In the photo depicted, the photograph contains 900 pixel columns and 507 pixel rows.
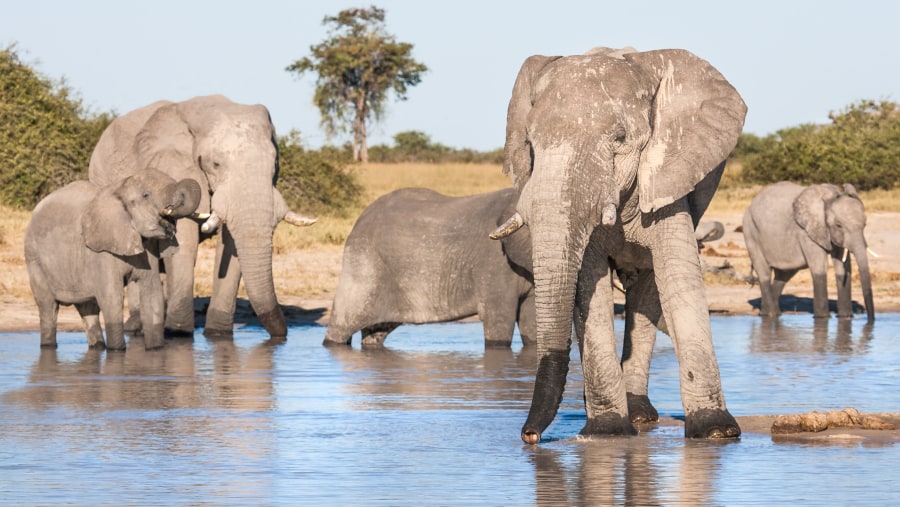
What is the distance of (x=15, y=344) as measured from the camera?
1260cm

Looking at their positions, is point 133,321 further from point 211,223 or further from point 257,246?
point 257,246

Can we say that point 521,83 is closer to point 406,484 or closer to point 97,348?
point 406,484

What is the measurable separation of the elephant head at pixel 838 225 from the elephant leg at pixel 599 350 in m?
8.95

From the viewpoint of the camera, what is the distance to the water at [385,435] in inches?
239

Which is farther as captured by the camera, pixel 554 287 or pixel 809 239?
pixel 809 239

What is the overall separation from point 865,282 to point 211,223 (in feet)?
19.8

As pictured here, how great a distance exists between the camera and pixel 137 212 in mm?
12156

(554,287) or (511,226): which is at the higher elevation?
(511,226)

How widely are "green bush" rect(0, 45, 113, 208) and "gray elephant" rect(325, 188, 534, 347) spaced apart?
992cm

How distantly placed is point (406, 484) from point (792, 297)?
12.7 m

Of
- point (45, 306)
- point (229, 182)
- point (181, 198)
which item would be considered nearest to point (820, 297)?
point (229, 182)

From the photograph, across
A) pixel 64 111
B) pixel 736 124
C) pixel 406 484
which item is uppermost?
pixel 64 111

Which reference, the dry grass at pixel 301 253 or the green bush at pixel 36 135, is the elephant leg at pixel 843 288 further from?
the green bush at pixel 36 135

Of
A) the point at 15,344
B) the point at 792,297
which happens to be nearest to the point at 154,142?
the point at 15,344
